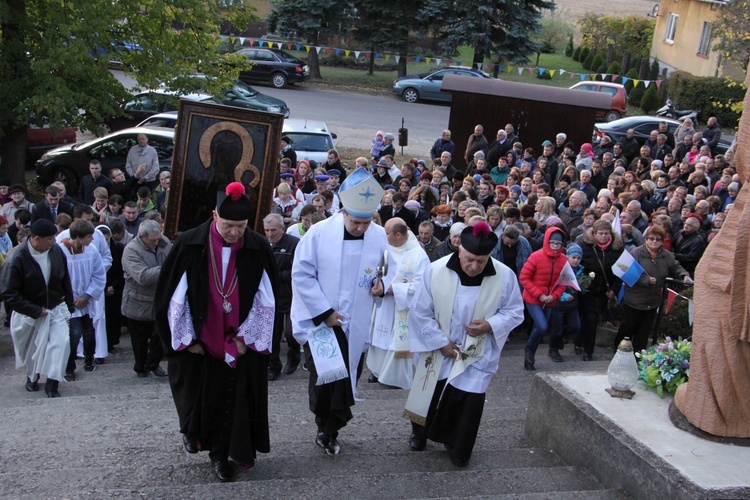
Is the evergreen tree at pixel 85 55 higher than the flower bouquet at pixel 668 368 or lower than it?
higher

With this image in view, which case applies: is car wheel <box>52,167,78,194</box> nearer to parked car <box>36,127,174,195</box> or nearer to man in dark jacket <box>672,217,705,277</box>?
parked car <box>36,127,174,195</box>

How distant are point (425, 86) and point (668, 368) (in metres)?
26.5

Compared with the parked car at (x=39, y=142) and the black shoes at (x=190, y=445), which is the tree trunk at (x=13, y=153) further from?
the black shoes at (x=190, y=445)

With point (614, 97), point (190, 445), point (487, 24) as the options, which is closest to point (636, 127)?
point (614, 97)

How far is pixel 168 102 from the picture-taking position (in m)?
16.0

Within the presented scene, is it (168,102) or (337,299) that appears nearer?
(337,299)

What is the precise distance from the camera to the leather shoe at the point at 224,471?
18.0ft

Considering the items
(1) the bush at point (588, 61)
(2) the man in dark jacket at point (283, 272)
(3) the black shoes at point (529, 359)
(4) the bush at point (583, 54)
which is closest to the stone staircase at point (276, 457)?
(2) the man in dark jacket at point (283, 272)

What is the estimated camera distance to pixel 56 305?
7.78 metres

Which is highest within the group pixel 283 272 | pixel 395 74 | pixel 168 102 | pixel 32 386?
pixel 395 74

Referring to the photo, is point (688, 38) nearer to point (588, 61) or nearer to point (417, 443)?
point (588, 61)

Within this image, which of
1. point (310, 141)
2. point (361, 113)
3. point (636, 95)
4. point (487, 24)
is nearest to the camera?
point (310, 141)

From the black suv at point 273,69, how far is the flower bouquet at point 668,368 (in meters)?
27.3

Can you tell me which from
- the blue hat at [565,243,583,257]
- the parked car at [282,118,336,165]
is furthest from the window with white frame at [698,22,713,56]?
the blue hat at [565,243,583,257]
